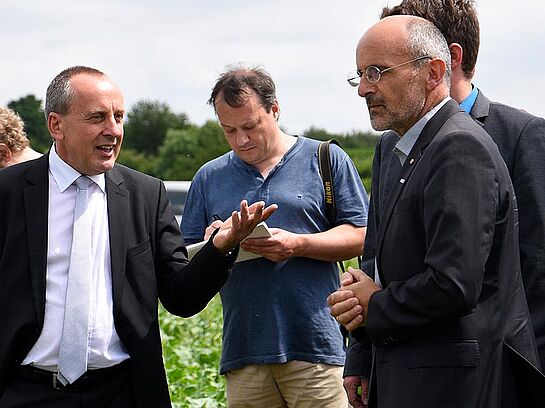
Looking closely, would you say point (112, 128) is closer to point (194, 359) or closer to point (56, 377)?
point (56, 377)

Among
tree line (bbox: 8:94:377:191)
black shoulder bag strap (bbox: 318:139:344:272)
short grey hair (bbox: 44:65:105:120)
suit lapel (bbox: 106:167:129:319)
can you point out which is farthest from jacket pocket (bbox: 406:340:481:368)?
tree line (bbox: 8:94:377:191)

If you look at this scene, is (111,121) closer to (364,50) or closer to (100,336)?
(100,336)

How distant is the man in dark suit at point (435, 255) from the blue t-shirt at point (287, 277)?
1.24m

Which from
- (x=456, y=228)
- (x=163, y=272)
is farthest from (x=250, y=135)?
(x=456, y=228)

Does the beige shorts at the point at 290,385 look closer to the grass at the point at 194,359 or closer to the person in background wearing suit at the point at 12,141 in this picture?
the person in background wearing suit at the point at 12,141

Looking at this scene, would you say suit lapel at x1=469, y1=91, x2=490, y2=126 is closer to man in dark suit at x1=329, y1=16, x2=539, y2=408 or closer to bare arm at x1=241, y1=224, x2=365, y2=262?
man in dark suit at x1=329, y1=16, x2=539, y2=408

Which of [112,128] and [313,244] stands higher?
[112,128]

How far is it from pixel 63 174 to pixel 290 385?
1496mm

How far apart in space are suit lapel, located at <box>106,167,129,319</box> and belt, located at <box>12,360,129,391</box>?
0.77ft

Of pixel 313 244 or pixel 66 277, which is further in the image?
pixel 313 244

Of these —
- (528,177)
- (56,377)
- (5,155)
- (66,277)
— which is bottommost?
(56,377)

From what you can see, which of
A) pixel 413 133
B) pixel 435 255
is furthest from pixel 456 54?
pixel 435 255

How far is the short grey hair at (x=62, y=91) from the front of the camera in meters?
4.31

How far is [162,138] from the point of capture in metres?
106
